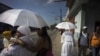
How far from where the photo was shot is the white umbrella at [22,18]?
7859 mm

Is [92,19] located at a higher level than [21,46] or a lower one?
higher

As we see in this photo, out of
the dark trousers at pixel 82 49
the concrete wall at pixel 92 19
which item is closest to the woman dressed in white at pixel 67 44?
the dark trousers at pixel 82 49

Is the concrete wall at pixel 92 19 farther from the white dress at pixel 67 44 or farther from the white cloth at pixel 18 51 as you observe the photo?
the white cloth at pixel 18 51

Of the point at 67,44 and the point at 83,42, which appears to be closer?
the point at 67,44

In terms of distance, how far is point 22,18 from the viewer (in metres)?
8.09

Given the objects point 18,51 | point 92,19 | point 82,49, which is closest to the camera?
point 18,51

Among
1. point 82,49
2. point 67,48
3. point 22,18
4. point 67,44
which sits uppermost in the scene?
point 22,18

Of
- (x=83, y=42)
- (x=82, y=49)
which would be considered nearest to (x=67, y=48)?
(x=83, y=42)

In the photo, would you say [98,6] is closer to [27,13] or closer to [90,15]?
[90,15]

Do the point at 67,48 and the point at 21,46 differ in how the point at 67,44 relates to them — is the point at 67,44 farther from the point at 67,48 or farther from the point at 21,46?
the point at 21,46

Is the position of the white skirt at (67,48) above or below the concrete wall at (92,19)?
below

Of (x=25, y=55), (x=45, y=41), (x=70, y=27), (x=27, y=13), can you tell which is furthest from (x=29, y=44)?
(x=70, y=27)

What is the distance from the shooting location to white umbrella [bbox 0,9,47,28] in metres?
7.86

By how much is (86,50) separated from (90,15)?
10.8 ft
